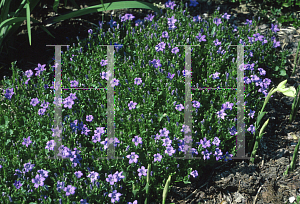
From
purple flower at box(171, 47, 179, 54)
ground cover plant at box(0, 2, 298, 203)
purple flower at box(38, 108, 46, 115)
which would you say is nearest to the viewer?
ground cover plant at box(0, 2, 298, 203)

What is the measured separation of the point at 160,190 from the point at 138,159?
395mm

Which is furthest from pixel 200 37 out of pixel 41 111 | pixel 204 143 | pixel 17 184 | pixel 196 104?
pixel 17 184

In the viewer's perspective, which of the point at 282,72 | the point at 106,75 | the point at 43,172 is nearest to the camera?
the point at 43,172

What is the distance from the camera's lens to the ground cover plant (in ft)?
11.0

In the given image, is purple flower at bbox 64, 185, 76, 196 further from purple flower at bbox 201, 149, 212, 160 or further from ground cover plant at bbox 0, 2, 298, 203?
purple flower at bbox 201, 149, 212, 160

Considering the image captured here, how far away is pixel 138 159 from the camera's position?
141 inches

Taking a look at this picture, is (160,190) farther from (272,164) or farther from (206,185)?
(272,164)

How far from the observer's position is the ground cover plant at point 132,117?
132 inches

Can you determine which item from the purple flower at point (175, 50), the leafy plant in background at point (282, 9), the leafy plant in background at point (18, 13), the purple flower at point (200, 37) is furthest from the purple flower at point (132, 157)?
the leafy plant in background at point (282, 9)

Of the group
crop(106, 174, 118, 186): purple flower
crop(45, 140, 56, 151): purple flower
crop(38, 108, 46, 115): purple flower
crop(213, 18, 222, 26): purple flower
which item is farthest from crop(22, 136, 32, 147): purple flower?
crop(213, 18, 222, 26): purple flower

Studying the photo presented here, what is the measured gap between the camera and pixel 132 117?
12.9 feet

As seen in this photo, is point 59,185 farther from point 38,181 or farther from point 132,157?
point 132,157

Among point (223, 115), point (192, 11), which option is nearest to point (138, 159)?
point (223, 115)

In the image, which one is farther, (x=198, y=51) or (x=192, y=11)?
(x=192, y=11)
